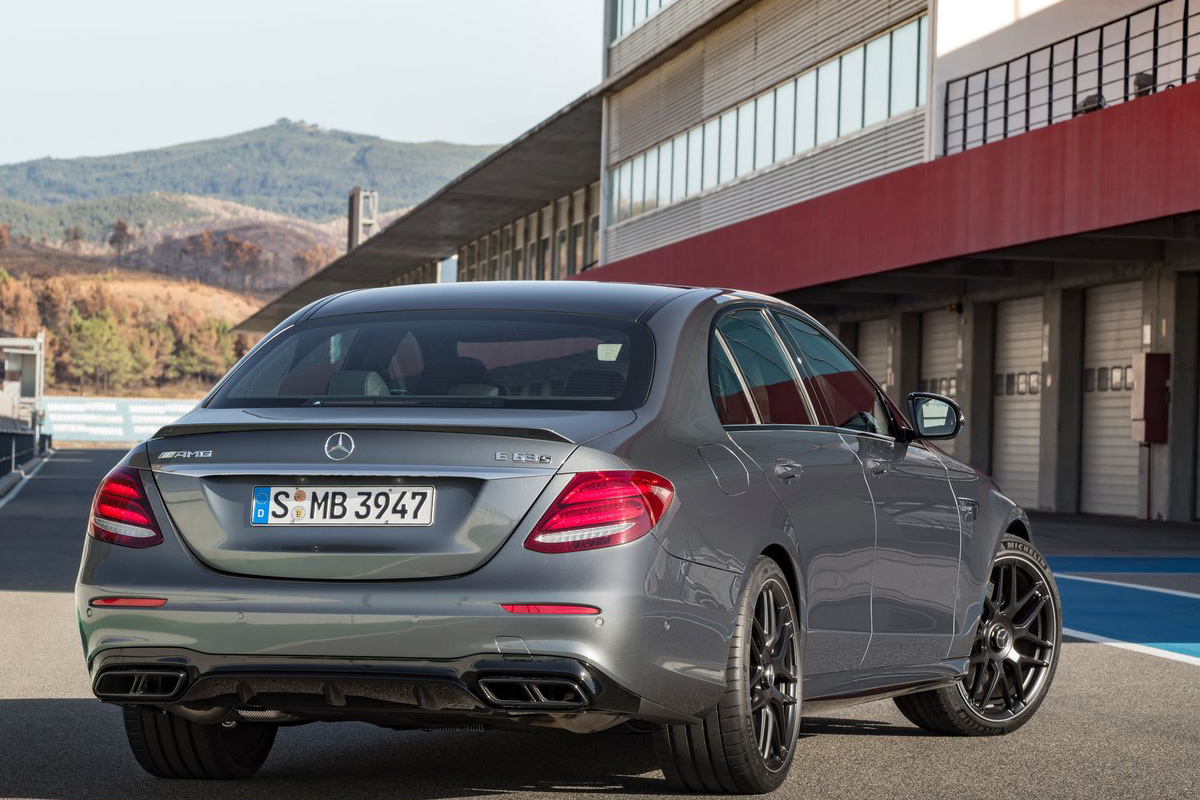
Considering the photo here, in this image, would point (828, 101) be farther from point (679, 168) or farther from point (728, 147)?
point (679, 168)

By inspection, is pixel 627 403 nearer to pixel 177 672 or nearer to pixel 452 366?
pixel 452 366

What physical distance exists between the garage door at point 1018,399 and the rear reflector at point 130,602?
27.8 meters

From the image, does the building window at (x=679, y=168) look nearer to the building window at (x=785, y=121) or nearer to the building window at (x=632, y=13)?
the building window at (x=632, y=13)

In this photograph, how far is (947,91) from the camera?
3045 cm

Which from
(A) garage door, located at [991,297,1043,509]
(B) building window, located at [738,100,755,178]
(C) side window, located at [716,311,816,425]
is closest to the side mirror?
(C) side window, located at [716,311,816,425]

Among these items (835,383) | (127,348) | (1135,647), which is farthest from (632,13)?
(127,348)

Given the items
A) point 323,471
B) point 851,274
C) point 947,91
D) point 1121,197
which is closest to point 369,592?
point 323,471

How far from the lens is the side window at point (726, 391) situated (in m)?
5.72

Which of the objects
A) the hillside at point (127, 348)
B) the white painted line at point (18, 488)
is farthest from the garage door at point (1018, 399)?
the hillside at point (127, 348)

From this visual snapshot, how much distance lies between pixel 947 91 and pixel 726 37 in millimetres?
10679

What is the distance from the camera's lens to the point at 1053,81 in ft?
98.6

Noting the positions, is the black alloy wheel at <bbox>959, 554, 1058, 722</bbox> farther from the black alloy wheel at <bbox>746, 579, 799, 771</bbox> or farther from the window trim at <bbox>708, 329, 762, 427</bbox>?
the window trim at <bbox>708, 329, 762, 427</bbox>

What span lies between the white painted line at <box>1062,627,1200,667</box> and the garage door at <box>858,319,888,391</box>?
26.7 m

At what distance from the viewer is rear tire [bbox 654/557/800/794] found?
5.36 metres
